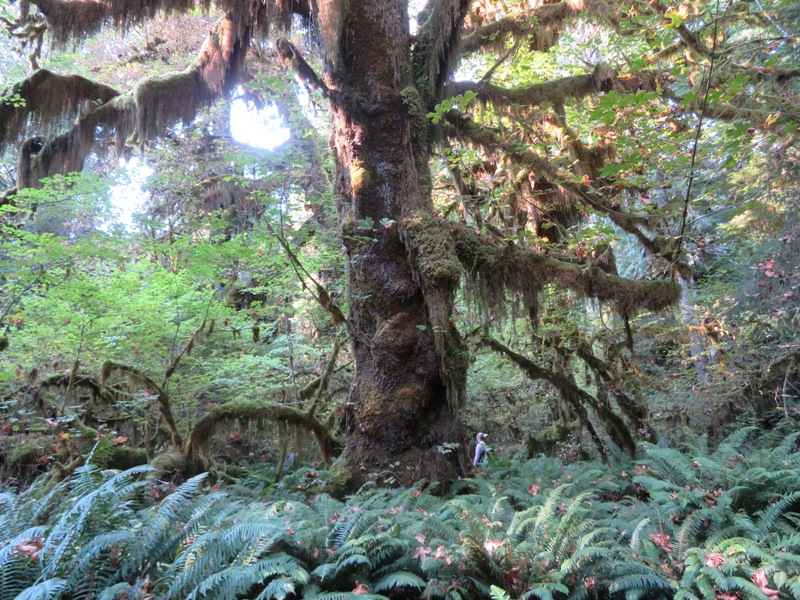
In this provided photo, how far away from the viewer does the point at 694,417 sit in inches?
379

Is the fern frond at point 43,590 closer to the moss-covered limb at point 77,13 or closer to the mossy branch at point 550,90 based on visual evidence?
the mossy branch at point 550,90

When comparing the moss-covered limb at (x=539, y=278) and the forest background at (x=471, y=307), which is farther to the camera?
the moss-covered limb at (x=539, y=278)

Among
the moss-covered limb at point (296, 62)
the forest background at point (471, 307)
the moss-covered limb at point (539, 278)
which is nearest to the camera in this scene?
the forest background at point (471, 307)

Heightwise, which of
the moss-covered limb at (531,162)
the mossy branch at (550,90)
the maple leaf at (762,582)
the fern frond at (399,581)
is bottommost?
the maple leaf at (762,582)

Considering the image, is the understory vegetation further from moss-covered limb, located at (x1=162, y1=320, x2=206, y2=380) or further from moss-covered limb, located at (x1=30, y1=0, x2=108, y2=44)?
moss-covered limb, located at (x1=30, y1=0, x2=108, y2=44)

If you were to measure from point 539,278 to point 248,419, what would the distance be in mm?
3802

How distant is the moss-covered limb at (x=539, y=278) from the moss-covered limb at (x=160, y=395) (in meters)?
4.11

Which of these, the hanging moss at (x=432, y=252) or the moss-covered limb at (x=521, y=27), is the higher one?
the moss-covered limb at (x=521, y=27)

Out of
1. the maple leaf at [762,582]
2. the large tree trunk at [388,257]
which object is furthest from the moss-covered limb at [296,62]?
the maple leaf at [762,582]

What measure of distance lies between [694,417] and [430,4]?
903cm

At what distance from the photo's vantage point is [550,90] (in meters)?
6.58

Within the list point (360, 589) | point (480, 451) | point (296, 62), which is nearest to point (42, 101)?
point (296, 62)

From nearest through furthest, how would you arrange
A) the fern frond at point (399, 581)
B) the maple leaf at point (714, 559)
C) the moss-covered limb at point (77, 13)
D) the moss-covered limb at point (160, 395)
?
the fern frond at point (399, 581)
the maple leaf at point (714, 559)
the moss-covered limb at point (160, 395)
the moss-covered limb at point (77, 13)

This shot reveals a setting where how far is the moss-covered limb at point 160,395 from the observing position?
603 centimetres
